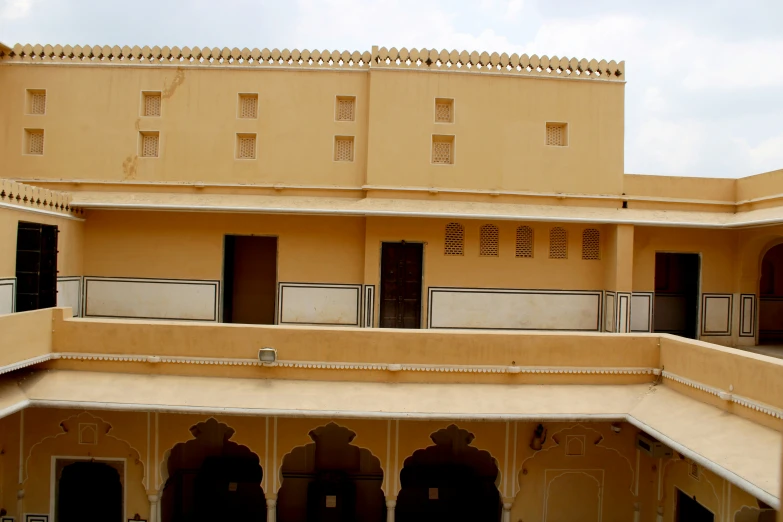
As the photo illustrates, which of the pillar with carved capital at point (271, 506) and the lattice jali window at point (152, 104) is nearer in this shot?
the pillar with carved capital at point (271, 506)

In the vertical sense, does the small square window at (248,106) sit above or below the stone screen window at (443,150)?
above

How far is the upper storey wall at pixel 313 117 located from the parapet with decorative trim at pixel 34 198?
1.17 m

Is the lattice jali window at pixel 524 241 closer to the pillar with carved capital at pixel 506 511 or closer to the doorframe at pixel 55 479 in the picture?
the pillar with carved capital at pixel 506 511

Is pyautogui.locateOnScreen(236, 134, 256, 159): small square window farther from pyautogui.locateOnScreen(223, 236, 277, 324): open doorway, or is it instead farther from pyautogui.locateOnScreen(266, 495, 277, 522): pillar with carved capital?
pyautogui.locateOnScreen(266, 495, 277, 522): pillar with carved capital

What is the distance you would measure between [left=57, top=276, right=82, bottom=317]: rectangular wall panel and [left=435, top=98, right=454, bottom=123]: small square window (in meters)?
7.67

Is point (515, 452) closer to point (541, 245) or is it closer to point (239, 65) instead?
point (541, 245)

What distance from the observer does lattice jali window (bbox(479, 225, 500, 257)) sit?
10.3 meters

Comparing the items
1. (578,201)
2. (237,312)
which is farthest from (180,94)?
(578,201)

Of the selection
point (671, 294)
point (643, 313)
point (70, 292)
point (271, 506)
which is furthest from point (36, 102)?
point (671, 294)

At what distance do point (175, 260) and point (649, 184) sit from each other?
31.6 feet

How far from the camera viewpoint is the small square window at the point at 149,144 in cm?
1062

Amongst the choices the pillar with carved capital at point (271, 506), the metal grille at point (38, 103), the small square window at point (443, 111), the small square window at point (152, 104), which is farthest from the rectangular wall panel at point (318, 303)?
the metal grille at point (38, 103)

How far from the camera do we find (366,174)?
A: 1029 centimetres

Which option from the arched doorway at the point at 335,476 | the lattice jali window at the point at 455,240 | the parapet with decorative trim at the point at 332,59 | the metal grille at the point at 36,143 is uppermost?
the parapet with decorative trim at the point at 332,59
